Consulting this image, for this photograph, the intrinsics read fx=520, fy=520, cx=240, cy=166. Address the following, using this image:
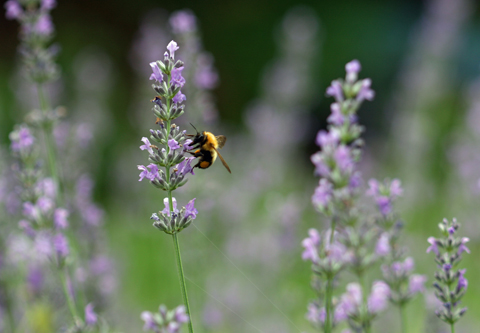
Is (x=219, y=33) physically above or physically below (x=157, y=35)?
above

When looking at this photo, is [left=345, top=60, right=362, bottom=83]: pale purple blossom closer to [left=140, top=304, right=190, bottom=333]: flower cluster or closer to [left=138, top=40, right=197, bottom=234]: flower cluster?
[left=138, top=40, right=197, bottom=234]: flower cluster

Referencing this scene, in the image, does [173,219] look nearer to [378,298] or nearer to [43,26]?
[378,298]

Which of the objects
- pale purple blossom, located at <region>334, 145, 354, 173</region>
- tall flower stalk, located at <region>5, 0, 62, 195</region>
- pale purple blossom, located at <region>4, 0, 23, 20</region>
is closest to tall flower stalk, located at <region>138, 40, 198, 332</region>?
pale purple blossom, located at <region>334, 145, 354, 173</region>

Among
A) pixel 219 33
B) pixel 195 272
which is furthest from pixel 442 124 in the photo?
pixel 195 272

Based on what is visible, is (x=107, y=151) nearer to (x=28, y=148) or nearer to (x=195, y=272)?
(x=195, y=272)

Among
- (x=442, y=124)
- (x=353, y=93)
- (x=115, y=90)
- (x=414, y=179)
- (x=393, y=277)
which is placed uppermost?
(x=115, y=90)

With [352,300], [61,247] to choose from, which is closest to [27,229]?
[61,247]

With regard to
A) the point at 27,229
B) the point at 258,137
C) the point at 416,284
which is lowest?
the point at 416,284

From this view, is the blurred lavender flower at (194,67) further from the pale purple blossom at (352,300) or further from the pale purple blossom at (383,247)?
the pale purple blossom at (352,300)
